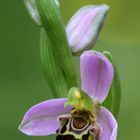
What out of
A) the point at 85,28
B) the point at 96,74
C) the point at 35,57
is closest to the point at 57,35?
the point at 85,28

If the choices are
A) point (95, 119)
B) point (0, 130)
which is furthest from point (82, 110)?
point (0, 130)

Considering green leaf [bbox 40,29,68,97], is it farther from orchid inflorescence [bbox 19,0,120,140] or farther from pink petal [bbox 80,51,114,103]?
pink petal [bbox 80,51,114,103]

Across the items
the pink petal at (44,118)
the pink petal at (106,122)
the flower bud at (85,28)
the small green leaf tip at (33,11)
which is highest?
the small green leaf tip at (33,11)

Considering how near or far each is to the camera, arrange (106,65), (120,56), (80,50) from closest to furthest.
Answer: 1. (106,65)
2. (80,50)
3. (120,56)

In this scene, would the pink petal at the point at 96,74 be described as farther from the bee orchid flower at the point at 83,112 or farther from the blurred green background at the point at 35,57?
the blurred green background at the point at 35,57

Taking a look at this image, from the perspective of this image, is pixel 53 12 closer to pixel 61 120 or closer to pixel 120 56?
pixel 61 120

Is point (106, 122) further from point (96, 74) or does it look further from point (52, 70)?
point (52, 70)

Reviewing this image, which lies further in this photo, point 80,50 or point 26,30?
point 26,30

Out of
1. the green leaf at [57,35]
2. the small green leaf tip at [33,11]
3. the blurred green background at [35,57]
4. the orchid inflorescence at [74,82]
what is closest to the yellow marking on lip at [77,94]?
the orchid inflorescence at [74,82]
